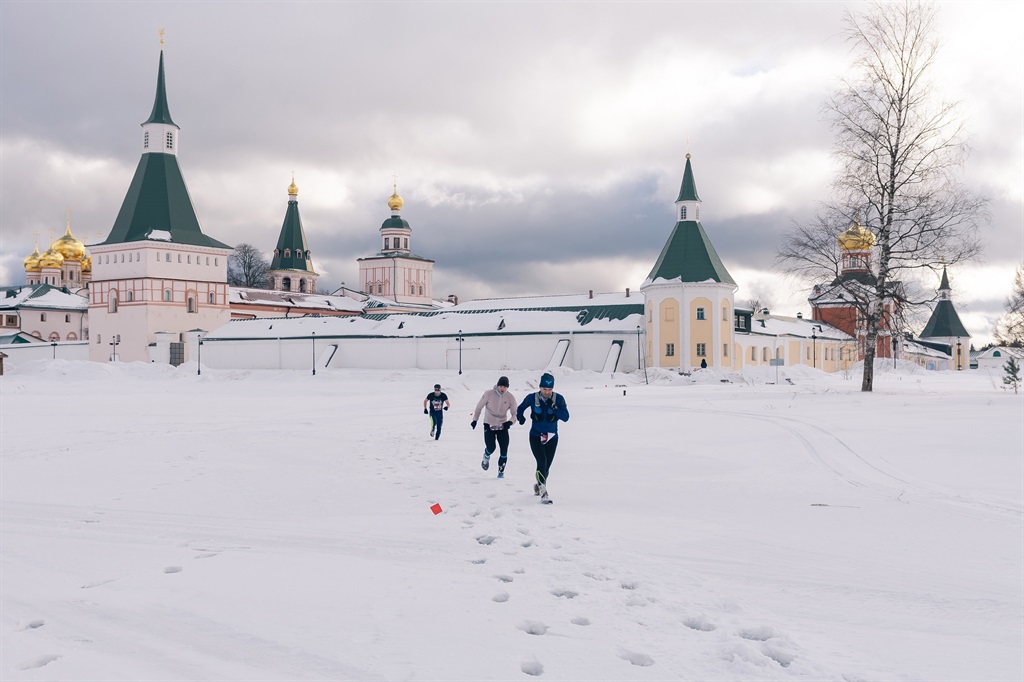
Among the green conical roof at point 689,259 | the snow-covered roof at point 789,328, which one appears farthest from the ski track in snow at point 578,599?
the snow-covered roof at point 789,328

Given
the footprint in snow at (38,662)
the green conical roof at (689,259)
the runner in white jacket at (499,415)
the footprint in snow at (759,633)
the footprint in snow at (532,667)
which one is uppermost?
the green conical roof at (689,259)

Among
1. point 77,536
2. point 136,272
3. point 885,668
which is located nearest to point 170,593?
point 77,536

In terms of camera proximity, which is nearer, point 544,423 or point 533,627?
point 533,627

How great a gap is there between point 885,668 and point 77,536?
23.9 feet

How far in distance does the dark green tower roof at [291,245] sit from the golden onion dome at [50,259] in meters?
29.9

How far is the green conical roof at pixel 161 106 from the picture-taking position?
7388cm

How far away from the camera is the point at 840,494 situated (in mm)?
10516

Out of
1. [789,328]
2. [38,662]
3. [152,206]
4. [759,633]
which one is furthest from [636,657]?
[152,206]

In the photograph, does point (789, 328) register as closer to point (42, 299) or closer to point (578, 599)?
point (578, 599)

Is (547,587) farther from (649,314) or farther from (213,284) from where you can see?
(213,284)

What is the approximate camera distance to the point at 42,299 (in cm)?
9450

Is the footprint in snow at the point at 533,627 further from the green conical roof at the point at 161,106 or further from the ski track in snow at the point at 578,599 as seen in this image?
the green conical roof at the point at 161,106

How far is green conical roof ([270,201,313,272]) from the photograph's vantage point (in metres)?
105

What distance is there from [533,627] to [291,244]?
105 metres
